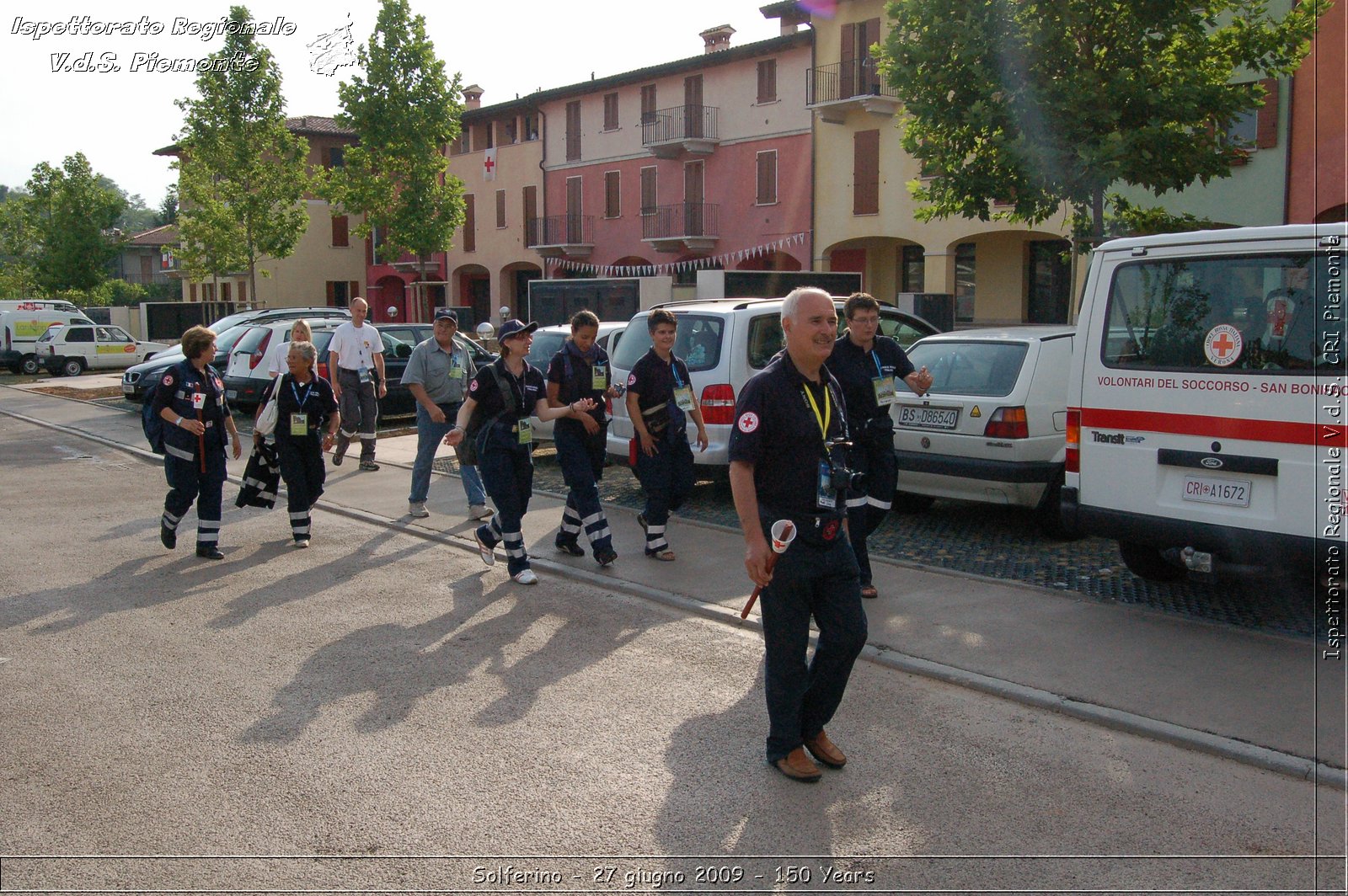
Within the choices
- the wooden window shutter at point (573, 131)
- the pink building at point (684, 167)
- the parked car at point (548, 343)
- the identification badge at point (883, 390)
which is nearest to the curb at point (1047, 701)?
the identification badge at point (883, 390)

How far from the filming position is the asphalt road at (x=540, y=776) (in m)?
3.76

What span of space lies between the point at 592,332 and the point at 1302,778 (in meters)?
5.19

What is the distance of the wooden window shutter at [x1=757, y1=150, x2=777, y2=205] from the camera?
3409 centimetres

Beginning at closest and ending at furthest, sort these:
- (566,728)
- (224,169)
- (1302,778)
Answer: (1302,778) → (566,728) → (224,169)

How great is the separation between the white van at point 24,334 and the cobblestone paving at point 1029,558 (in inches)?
1195

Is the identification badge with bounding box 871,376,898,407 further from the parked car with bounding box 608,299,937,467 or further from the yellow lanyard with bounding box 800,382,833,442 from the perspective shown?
the parked car with bounding box 608,299,937,467

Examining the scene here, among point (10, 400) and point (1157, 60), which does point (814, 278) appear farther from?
point (10, 400)

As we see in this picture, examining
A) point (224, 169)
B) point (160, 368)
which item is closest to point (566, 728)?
point (160, 368)

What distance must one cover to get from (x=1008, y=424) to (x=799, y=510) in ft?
14.9

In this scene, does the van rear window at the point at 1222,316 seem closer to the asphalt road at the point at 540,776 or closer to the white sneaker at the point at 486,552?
the asphalt road at the point at 540,776

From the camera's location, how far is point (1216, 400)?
5938 mm

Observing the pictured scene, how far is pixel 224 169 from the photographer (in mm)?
34875

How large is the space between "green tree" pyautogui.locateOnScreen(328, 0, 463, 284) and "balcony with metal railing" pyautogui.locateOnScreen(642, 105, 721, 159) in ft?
21.5

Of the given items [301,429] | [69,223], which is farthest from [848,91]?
[69,223]
